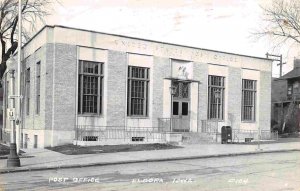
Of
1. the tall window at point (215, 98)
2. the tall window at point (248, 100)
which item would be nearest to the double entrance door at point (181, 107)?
the tall window at point (215, 98)

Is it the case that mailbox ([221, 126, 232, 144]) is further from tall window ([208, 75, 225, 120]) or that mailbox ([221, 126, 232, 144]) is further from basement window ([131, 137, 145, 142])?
basement window ([131, 137, 145, 142])

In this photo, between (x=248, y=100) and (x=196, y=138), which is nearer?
(x=196, y=138)

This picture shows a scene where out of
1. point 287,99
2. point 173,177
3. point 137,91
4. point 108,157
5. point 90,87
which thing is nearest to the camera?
point 173,177

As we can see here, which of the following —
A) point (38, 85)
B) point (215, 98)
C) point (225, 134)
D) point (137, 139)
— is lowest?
point (137, 139)

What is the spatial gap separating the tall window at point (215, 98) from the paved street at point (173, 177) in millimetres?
13283

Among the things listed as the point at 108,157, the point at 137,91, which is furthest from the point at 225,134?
the point at 108,157

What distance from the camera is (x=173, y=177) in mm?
13367

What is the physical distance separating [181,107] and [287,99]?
26614mm

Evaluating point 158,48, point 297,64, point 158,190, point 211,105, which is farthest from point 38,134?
point 297,64

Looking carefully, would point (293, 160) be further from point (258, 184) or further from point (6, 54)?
point (6, 54)

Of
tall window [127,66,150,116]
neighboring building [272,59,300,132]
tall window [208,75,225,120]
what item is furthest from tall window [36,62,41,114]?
neighboring building [272,59,300,132]

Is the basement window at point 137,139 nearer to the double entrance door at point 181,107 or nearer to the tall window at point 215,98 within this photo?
the double entrance door at point 181,107

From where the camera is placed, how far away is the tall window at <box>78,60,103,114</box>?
25750 mm

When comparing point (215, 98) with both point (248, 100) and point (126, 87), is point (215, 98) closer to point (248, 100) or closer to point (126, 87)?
point (248, 100)
